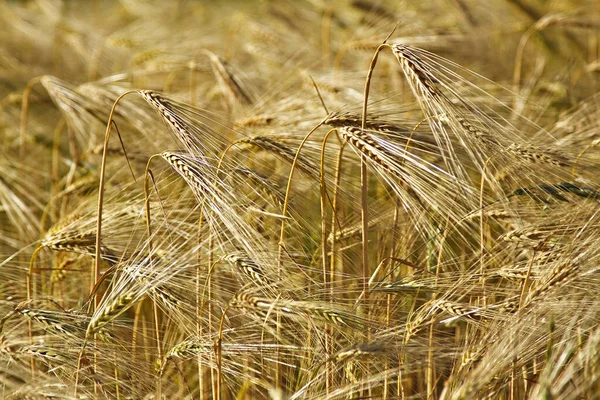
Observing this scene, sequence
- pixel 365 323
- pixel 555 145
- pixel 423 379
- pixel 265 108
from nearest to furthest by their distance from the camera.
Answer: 1. pixel 365 323
2. pixel 555 145
3. pixel 423 379
4. pixel 265 108

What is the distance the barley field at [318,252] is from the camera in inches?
63.3

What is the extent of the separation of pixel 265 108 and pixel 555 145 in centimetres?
105

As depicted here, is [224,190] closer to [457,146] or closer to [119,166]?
[457,146]

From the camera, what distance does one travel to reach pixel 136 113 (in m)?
2.61

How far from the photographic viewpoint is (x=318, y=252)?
2.16 meters

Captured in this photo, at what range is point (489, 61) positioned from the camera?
12.5ft

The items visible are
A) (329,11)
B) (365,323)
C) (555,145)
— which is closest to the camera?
(365,323)

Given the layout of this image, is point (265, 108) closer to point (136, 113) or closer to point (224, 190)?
point (136, 113)

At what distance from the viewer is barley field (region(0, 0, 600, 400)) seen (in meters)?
1.61

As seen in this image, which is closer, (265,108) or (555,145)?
(555,145)

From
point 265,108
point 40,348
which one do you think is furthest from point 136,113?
point 40,348

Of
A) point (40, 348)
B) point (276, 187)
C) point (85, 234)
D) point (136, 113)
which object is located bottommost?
point (40, 348)

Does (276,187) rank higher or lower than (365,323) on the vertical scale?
higher

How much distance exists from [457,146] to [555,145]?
32 cm
